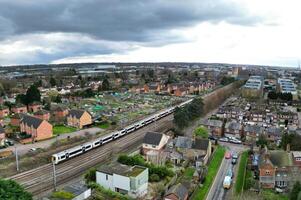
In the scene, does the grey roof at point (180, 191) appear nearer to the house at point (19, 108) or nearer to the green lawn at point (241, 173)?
the green lawn at point (241, 173)

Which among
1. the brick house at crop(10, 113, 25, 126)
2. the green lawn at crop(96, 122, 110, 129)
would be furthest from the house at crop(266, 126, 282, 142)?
the brick house at crop(10, 113, 25, 126)

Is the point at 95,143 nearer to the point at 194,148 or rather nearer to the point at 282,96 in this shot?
the point at 194,148

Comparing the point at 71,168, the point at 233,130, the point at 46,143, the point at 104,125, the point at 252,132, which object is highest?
the point at 252,132

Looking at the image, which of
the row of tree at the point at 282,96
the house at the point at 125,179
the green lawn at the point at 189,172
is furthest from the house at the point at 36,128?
the row of tree at the point at 282,96

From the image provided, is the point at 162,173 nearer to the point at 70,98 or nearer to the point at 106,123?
the point at 106,123

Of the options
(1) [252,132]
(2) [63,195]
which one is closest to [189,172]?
(2) [63,195]
